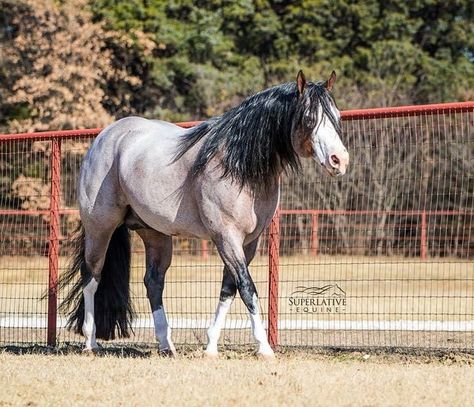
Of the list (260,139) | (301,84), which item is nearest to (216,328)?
(260,139)

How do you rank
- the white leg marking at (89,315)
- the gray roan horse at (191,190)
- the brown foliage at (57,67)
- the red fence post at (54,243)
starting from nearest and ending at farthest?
the gray roan horse at (191,190) < the white leg marking at (89,315) < the red fence post at (54,243) < the brown foliage at (57,67)

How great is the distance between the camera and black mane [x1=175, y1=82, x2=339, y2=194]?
275 inches

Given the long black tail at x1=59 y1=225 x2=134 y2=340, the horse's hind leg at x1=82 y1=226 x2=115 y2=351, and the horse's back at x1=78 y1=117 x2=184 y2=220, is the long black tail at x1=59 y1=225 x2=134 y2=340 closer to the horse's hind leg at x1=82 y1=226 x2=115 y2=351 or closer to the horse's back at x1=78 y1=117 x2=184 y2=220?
the horse's hind leg at x1=82 y1=226 x2=115 y2=351

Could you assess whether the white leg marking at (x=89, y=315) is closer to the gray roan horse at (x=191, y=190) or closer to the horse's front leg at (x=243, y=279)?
the gray roan horse at (x=191, y=190)

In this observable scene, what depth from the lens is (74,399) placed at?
5.41 metres

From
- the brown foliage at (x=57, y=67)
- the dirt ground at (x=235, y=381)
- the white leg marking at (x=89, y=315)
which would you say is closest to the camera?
the dirt ground at (x=235, y=381)

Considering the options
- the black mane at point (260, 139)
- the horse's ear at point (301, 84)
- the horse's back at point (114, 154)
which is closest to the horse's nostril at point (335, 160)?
the black mane at point (260, 139)

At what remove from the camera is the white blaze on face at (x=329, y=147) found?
21.6ft

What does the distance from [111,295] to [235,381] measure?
8.91 ft

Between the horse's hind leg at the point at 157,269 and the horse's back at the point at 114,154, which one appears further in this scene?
the horse's hind leg at the point at 157,269

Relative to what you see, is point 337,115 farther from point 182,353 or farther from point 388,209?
point 388,209

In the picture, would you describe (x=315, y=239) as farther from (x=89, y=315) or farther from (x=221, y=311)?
(x=221, y=311)

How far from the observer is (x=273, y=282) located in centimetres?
840

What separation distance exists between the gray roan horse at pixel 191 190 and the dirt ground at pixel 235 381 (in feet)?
1.99
